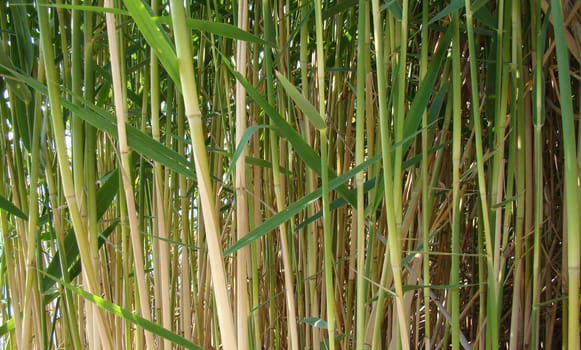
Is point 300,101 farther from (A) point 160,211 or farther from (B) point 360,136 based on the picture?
(A) point 160,211

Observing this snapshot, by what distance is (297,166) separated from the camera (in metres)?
0.91

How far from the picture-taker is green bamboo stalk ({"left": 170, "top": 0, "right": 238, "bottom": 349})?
0.36m

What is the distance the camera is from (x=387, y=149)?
49 centimetres

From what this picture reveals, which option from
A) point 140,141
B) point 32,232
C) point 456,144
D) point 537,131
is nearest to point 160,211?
point 140,141

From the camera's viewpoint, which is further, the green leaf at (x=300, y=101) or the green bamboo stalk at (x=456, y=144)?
the green bamboo stalk at (x=456, y=144)

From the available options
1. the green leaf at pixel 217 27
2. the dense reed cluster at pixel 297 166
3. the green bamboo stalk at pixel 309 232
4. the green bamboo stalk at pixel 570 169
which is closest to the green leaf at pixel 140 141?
the dense reed cluster at pixel 297 166

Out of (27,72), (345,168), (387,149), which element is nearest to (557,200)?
(345,168)

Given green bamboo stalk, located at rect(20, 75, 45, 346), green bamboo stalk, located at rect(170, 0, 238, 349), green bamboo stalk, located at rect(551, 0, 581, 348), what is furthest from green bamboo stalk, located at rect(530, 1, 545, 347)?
green bamboo stalk, located at rect(20, 75, 45, 346)

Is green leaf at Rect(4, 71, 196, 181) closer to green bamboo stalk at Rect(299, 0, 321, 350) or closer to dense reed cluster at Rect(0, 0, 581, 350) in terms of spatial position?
dense reed cluster at Rect(0, 0, 581, 350)

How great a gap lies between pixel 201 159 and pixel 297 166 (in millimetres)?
526

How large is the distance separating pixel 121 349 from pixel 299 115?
1.42 ft

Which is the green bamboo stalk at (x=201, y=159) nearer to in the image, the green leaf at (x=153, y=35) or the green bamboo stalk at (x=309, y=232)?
the green leaf at (x=153, y=35)

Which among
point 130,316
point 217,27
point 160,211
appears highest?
point 217,27

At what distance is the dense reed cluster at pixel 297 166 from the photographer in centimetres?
50
